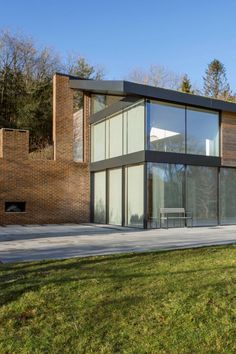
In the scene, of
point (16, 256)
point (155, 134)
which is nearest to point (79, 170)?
point (155, 134)

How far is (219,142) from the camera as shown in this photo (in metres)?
17.8

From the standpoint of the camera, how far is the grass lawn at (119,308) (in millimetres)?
4031

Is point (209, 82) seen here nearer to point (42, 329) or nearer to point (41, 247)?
point (41, 247)

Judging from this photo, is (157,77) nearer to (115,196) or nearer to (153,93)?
(115,196)

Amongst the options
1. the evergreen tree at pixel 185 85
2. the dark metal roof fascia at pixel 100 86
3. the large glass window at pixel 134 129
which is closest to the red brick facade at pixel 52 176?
the dark metal roof fascia at pixel 100 86

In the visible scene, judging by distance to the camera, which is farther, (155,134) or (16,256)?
(155,134)

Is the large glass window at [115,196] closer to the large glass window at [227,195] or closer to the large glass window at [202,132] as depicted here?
the large glass window at [202,132]

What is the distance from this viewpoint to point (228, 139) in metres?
18.0

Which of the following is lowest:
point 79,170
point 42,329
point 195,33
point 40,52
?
point 42,329

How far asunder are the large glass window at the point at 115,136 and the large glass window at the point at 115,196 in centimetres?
80

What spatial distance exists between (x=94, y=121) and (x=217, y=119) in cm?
568

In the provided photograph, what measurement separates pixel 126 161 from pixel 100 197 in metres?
2.98

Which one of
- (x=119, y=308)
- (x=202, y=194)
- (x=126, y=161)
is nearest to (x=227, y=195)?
(x=202, y=194)

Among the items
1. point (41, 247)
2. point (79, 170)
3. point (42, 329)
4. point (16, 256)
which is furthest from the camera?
point (79, 170)
